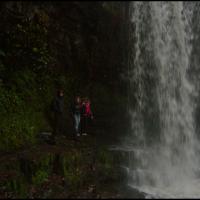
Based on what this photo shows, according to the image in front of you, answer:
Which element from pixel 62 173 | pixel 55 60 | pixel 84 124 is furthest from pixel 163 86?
pixel 62 173

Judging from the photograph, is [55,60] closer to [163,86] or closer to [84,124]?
[84,124]

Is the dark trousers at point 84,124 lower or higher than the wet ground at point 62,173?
higher

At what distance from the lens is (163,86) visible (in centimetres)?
1361

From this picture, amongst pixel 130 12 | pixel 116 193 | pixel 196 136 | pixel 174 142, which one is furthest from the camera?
pixel 130 12

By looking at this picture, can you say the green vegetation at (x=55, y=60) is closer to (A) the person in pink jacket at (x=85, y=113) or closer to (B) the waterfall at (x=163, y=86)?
(A) the person in pink jacket at (x=85, y=113)

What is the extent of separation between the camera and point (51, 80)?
1323 centimetres

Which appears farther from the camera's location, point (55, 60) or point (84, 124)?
point (55, 60)

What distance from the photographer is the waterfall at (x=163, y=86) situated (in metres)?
12.4

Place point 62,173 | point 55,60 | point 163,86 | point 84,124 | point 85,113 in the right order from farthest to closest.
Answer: point 163,86 < point 55,60 < point 84,124 < point 85,113 < point 62,173

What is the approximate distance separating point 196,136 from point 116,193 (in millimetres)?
6058

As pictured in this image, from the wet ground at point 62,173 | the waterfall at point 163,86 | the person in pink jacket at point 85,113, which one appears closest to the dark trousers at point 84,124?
the person in pink jacket at point 85,113

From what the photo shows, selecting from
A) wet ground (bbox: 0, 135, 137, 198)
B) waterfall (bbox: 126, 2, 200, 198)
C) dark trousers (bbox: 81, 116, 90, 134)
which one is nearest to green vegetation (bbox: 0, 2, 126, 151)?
dark trousers (bbox: 81, 116, 90, 134)

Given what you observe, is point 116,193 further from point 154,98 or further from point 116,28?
point 116,28

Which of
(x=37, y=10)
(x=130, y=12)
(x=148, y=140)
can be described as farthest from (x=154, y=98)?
(x=37, y=10)
